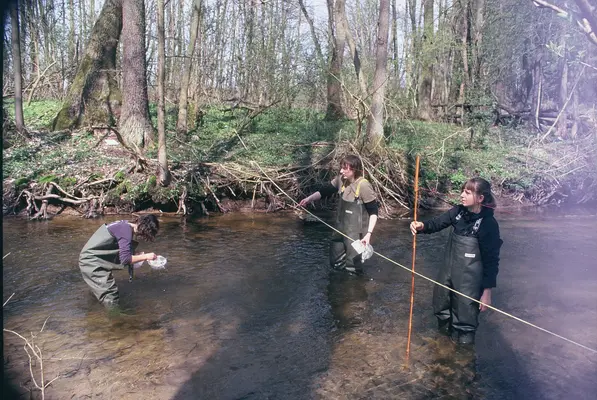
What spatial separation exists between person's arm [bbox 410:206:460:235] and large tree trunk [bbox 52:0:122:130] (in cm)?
1219

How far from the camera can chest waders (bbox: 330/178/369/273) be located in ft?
23.5

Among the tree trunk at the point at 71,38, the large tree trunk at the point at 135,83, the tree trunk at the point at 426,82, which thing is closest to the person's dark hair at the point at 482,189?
the large tree trunk at the point at 135,83

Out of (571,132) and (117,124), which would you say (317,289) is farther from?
(571,132)

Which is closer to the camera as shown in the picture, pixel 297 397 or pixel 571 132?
pixel 297 397

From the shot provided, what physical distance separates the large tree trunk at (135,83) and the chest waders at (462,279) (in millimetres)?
10694

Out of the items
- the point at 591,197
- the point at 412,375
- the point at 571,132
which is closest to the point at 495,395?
the point at 412,375

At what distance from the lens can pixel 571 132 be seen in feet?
60.3

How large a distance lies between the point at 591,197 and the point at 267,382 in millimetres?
14373

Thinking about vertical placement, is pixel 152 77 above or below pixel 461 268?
above

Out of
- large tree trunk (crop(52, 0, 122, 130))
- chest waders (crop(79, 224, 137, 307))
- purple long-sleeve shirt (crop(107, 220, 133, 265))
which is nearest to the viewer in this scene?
purple long-sleeve shirt (crop(107, 220, 133, 265))

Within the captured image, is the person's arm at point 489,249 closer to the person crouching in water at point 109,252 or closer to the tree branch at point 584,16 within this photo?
the tree branch at point 584,16

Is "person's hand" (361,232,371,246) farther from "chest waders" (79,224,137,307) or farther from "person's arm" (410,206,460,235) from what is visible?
"chest waders" (79,224,137,307)

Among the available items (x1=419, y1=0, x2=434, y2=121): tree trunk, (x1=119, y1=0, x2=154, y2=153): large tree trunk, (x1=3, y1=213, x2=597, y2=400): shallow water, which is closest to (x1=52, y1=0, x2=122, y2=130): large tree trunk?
(x1=119, y1=0, x2=154, y2=153): large tree trunk

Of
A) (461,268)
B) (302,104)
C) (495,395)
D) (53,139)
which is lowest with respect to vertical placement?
(495,395)
